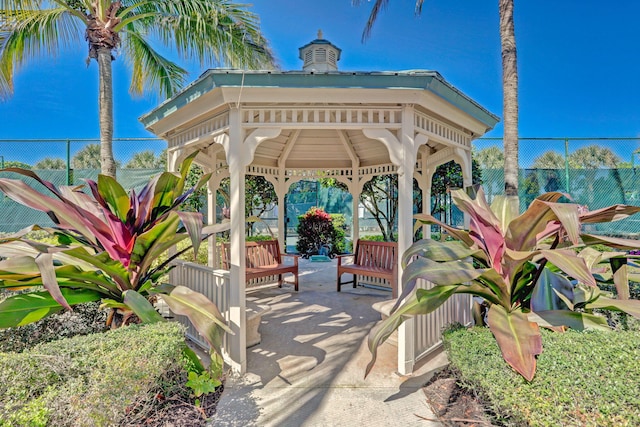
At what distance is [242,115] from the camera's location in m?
2.82

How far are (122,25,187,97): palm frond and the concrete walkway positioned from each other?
5.11 metres

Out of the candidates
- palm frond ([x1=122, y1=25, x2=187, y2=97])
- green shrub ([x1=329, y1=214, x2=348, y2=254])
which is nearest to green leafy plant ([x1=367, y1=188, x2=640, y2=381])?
palm frond ([x1=122, y1=25, x2=187, y2=97])

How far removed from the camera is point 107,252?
7.26ft

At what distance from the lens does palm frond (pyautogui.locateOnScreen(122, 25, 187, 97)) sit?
6004mm

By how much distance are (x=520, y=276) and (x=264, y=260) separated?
4231mm

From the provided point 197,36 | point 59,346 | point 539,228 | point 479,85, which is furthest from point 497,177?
point 479,85

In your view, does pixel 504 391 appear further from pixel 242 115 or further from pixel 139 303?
pixel 242 115

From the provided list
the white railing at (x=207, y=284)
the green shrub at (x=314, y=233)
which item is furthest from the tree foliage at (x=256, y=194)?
the white railing at (x=207, y=284)

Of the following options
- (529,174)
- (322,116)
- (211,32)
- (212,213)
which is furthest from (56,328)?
(529,174)

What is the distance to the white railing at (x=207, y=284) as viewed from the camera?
2.90 meters

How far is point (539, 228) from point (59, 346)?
9.59ft

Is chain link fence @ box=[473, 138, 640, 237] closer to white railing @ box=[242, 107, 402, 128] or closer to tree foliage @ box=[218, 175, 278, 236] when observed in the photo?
white railing @ box=[242, 107, 402, 128]

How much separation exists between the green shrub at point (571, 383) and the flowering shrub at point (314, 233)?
908cm

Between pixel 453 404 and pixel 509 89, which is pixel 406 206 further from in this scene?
pixel 509 89
